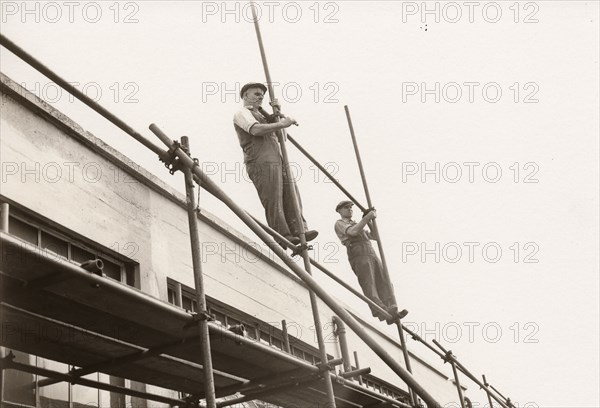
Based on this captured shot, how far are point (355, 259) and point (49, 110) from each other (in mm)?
6183

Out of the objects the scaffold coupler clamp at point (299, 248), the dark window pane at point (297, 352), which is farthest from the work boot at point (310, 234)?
the dark window pane at point (297, 352)

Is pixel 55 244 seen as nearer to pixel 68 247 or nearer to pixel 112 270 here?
pixel 68 247

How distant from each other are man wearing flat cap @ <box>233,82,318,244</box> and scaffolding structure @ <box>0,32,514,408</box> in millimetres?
964

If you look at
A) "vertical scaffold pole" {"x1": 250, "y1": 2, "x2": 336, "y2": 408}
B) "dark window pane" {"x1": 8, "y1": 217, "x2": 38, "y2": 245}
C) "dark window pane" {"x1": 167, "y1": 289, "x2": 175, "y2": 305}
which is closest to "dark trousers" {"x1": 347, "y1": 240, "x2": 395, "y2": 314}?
"vertical scaffold pole" {"x1": 250, "y1": 2, "x2": 336, "y2": 408}

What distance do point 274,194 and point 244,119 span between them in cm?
93

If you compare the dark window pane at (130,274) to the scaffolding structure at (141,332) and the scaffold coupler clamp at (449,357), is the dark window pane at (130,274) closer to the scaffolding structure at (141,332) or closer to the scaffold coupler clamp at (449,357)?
the scaffolding structure at (141,332)

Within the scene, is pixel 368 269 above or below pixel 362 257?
below

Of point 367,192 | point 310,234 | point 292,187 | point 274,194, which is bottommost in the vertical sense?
point 310,234

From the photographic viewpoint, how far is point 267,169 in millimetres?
8477

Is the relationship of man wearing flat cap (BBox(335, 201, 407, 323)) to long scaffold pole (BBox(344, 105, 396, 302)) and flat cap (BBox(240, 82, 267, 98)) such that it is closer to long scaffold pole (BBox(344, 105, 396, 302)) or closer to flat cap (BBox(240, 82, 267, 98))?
long scaffold pole (BBox(344, 105, 396, 302))

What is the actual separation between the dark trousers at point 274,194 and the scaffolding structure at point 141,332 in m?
0.94

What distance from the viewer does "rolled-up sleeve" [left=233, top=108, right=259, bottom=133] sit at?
26.9 feet

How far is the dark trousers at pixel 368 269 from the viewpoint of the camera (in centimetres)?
1185

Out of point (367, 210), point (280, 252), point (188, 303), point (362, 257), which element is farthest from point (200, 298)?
point (362, 257)
